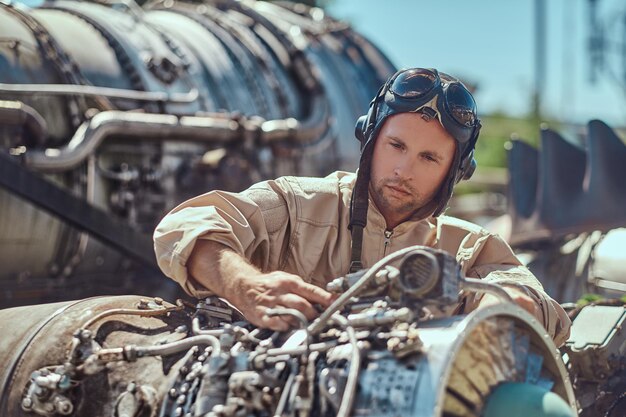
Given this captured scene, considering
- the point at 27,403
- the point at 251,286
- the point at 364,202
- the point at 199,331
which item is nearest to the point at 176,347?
the point at 199,331

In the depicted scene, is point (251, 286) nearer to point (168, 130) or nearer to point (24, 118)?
point (24, 118)

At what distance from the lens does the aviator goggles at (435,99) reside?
3.15m

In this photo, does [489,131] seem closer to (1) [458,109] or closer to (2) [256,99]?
(2) [256,99]

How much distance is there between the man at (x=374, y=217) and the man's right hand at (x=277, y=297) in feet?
0.45

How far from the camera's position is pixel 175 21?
870cm

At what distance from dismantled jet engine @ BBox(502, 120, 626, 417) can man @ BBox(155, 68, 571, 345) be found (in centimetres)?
248

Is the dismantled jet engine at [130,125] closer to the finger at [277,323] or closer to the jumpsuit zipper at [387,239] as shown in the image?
the jumpsuit zipper at [387,239]

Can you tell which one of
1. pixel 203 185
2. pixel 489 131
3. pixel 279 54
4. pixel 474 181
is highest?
pixel 279 54

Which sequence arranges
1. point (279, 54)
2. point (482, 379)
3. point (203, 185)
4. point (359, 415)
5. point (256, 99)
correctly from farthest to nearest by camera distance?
point (279, 54) < point (256, 99) < point (203, 185) < point (482, 379) < point (359, 415)

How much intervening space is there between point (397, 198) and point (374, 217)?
0.39 ft

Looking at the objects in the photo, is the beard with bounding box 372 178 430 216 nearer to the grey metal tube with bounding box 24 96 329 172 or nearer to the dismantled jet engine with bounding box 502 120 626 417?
the dismantled jet engine with bounding box 502 120 626 417

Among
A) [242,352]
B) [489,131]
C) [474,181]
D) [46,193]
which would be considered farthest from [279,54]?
[489,131]

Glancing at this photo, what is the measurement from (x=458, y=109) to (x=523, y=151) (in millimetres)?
4398

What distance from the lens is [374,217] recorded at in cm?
337
